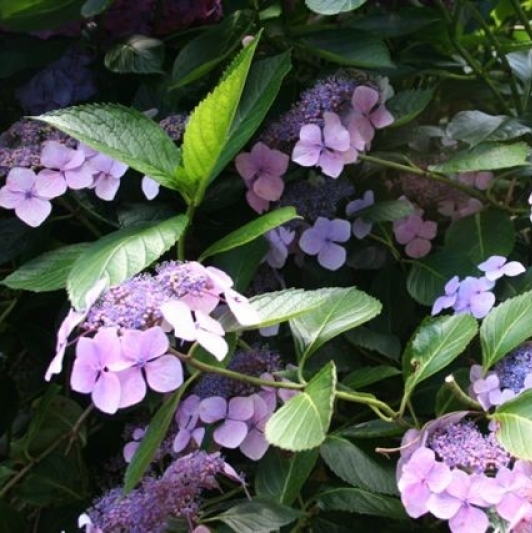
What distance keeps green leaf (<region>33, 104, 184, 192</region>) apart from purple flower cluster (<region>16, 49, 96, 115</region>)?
0.66 ft

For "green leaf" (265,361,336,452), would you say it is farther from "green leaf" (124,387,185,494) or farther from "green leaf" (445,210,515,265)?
"green leaf" (445,210,515,265)

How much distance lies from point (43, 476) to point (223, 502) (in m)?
0.20

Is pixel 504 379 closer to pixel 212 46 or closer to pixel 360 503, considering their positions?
pixel 360 503

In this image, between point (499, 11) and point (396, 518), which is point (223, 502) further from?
point (499, 11)

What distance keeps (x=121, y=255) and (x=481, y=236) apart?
1.12 ft

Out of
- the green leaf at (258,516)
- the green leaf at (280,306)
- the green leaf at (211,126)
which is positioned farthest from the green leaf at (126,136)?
the green leaf at (258,516)

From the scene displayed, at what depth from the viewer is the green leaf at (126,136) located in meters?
0.69

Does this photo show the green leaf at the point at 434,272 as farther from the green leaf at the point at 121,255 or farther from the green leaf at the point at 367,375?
the green leaf at the point at 121,255

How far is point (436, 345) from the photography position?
0.68 m

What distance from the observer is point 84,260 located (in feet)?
2.19

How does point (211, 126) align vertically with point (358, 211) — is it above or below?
above

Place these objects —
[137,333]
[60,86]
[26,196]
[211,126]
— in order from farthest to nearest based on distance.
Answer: [60,86] → [26,196] → [211,126] → [137,333]

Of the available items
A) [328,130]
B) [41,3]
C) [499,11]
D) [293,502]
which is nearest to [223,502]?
[293,502]

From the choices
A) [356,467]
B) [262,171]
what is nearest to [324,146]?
[262,171]
